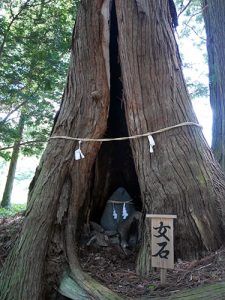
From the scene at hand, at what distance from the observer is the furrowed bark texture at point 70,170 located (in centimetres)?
288

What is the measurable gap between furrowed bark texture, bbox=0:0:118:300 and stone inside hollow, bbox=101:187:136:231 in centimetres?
51

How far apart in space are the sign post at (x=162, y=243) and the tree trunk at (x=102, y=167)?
1.21ft

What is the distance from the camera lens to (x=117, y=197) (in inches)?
159

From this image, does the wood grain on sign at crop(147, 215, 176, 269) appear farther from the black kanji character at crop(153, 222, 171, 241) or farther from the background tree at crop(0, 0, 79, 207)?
the background tree at crop(0, 0, 79, 207)

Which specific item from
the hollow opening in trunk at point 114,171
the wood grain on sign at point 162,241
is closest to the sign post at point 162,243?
the wood grain on sign at point 162,241

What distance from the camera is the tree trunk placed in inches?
115

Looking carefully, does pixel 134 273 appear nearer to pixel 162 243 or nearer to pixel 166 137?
pixel 162 243

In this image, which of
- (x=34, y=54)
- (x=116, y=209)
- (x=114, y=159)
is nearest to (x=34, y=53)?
(x=34, y=54)

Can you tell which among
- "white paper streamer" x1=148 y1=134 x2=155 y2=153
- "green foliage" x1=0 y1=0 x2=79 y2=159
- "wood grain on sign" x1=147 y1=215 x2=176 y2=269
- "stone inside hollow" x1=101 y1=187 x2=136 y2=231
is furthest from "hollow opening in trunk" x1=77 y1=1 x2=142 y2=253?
Answer: "green foliage" x1=0 y1=0 x2=79 y2=159

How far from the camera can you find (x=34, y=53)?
7.94 meters

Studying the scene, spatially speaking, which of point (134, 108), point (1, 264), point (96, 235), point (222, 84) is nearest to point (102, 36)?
point (134, 108)

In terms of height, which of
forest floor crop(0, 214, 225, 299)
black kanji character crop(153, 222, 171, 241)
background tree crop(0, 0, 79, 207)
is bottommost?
forest floor crop(0, 214, 225, 299)

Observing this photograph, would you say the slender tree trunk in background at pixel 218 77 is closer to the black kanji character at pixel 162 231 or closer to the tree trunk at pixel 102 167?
the tree trunk at pixel 102 167

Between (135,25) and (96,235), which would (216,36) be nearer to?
(135,25)
